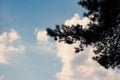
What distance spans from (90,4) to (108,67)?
15.8 ft

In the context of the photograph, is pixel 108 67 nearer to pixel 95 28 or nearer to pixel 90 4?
pixel 95 28

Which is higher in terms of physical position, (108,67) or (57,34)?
(57,34)

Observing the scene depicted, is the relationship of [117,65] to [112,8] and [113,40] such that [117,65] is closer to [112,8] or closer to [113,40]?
[113,40]

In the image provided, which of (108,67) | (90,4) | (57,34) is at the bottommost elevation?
(108,67)

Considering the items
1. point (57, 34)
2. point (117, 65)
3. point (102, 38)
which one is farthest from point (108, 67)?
point (57, 34)

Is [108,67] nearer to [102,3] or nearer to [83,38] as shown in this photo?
[83,38]

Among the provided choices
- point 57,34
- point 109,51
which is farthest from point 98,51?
point 57,34

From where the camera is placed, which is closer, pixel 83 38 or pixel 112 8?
pixel 112 8

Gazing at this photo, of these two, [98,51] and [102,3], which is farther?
[98,51]

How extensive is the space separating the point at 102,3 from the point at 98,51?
373 centimetres

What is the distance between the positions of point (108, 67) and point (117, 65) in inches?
26.4

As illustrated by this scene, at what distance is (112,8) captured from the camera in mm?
23344

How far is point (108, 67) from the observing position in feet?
82.9

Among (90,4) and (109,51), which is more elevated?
(90,4)
